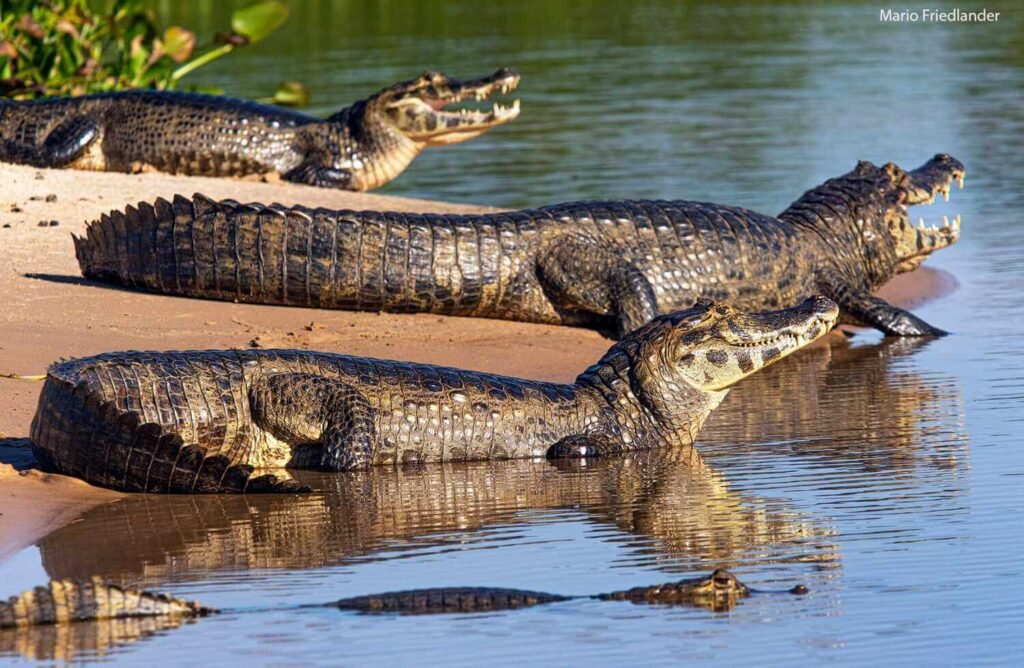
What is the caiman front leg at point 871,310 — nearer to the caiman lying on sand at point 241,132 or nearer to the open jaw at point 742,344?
the open jaw at point 742,344

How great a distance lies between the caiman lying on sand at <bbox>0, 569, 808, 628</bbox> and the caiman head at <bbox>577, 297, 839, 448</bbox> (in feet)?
7.48

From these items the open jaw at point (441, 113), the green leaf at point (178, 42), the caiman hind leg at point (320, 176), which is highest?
the green leaf at point (178, 42)

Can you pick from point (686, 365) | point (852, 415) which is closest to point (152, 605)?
point (686, 365)

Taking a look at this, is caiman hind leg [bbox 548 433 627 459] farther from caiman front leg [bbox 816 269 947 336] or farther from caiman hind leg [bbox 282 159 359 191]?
caiman hind leg [bbox 282 159 359 191]

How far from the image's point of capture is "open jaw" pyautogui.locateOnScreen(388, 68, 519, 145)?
15.0 m

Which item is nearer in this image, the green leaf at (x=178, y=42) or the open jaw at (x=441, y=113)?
the open jaw at (x=441, y=113)

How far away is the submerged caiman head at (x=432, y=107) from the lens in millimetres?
15031

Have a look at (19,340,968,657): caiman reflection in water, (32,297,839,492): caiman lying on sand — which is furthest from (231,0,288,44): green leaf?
(32,297,839,492): caiman lying on sand

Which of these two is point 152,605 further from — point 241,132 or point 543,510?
point 241,132

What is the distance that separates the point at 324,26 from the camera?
2930 cm

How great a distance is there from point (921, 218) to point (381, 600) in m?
7.34

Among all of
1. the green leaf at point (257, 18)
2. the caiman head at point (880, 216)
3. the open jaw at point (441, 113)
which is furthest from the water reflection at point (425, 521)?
the green leaf at point (257, 18)

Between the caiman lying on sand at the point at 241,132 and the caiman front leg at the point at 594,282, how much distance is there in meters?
4.81

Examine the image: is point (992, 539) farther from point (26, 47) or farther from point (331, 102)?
point (331, 102)
